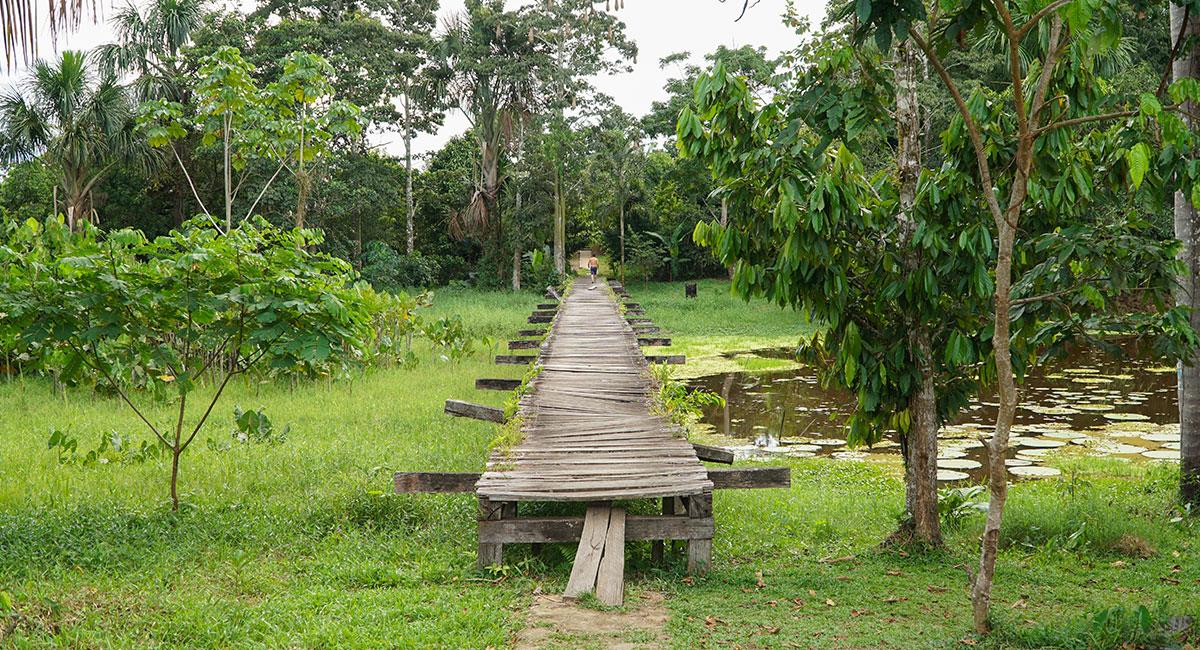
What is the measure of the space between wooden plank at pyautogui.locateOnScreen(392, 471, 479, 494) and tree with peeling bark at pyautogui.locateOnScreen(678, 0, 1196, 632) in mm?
1683

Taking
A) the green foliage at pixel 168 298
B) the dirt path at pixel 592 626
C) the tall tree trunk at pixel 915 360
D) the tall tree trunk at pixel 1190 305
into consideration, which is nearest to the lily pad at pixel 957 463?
the tall tree trunk at pixel 1190 305

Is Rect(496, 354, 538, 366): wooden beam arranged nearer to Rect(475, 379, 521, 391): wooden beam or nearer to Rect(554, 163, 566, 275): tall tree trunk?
Rect(475, 379, 521, 391): wooden beam

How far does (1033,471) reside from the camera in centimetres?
743

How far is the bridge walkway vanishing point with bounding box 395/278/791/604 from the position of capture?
4.43 m

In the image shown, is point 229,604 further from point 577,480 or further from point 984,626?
point 984,626

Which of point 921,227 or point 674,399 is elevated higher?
point 921,227

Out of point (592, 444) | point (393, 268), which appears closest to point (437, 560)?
point (592, 444)

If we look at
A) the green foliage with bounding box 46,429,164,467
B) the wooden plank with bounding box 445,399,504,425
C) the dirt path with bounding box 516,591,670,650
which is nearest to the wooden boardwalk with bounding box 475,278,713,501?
the wooden plank with bounding box 445,399,504,425

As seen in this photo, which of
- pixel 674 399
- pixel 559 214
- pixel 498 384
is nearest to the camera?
pixel 674 399

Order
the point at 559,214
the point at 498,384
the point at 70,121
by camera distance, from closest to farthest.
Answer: the point at 498,384 → the point at 70,121 → the point at 559,214

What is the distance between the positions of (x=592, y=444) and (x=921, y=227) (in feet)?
7.60

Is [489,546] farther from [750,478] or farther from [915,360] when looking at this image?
[915,360]

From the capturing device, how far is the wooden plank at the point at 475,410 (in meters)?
6.63

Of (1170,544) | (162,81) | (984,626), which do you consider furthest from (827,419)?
(162,81)
